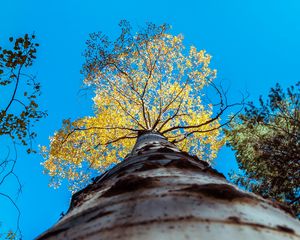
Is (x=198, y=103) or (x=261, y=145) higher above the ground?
(x=198, y=103)

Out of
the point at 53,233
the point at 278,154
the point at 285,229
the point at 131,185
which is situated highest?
the point at 278,154

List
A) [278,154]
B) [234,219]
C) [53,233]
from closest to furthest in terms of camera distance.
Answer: [234,219], [53,233], [278,154]

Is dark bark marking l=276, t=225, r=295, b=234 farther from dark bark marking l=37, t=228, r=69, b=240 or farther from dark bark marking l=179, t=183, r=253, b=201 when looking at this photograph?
dark bark marking l=37, t=228, r=69, b=240

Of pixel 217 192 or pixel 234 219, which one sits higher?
pixel 217 192

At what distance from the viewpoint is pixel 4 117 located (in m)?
5.89

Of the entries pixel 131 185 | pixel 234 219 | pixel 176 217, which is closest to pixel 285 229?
pixel 234 219

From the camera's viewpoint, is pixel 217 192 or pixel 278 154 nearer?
pixel 217 192

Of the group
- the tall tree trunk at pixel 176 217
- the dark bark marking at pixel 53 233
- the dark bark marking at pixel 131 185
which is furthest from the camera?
the dark bark marking at pixel 131 185

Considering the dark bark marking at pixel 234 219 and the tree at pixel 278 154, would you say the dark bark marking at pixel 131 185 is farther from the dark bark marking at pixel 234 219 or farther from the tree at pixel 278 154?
the tree at pixel 278 154

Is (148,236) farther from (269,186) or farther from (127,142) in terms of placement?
(127,142)

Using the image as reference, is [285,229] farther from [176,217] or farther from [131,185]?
[131,185]

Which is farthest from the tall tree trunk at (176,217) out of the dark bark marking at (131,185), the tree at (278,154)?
the tree at (278,154)

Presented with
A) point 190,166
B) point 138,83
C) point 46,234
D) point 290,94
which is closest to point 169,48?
point 138,83

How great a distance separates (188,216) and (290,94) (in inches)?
364
